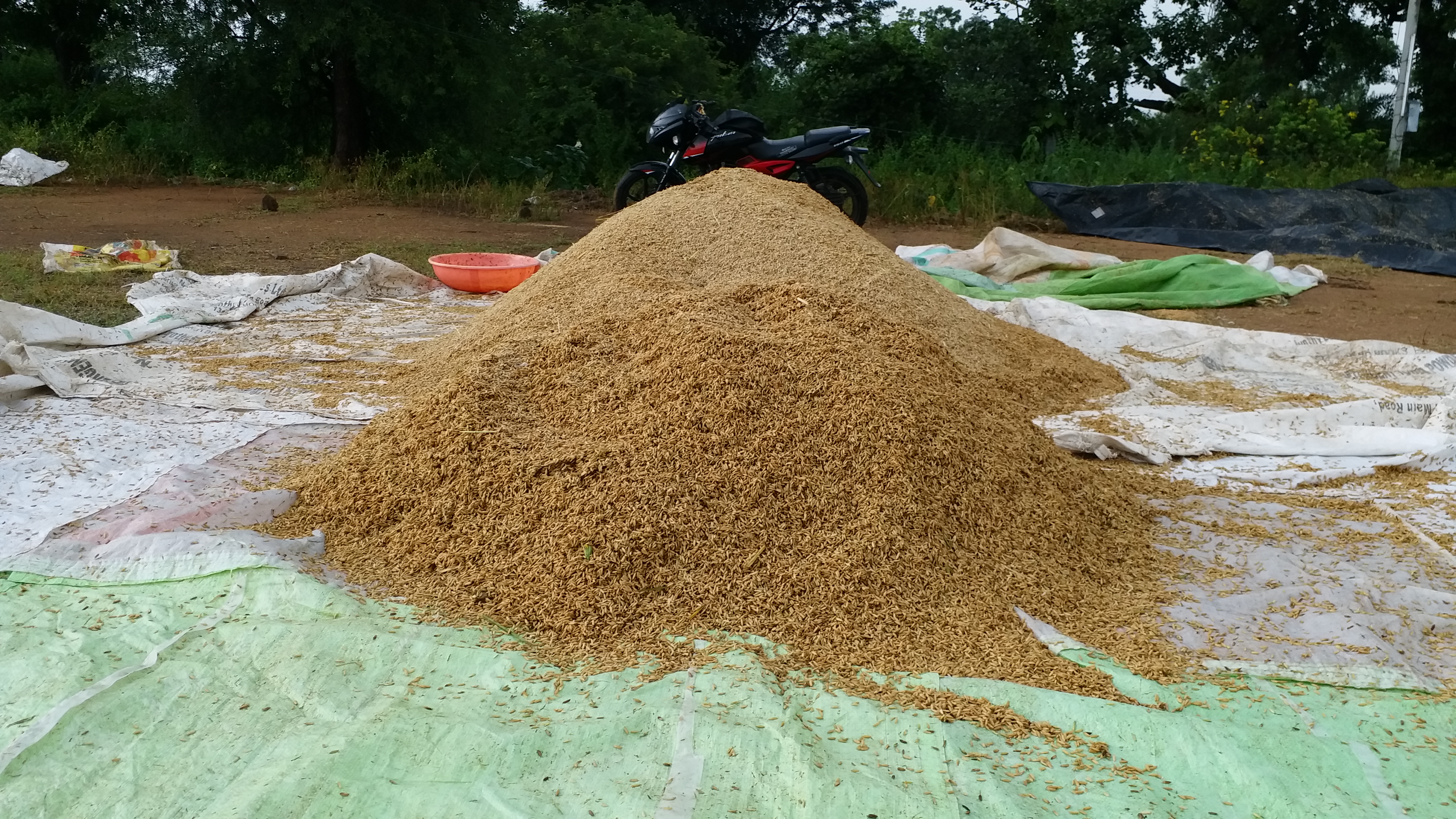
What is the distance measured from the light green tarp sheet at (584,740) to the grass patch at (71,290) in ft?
8.69

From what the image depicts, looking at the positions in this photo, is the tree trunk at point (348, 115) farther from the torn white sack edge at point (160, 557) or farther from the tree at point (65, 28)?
the torn white sack edge at point (160, 557)

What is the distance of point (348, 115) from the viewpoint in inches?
333

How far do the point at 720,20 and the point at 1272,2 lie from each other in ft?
22.1

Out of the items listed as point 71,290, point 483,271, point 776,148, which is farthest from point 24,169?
point 776,148

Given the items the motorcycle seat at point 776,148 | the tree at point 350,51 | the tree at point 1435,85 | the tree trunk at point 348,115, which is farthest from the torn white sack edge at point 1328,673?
the tree at point 1435,85

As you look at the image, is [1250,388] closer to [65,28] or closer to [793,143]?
[793,143]

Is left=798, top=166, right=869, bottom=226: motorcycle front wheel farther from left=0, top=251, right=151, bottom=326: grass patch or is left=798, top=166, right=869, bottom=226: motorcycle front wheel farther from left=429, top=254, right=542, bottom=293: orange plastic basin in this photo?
left=0, top=251, right=151, bottom=326: grass patch

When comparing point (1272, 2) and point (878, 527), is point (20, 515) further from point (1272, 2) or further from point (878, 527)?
point (1272, 2)

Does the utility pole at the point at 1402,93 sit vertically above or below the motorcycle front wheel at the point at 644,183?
above

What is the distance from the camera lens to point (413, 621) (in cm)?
176

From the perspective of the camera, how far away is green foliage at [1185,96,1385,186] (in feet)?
29.1

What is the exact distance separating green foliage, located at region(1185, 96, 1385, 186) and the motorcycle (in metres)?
4.08

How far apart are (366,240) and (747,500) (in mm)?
4944

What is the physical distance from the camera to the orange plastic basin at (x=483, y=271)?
189 inches
